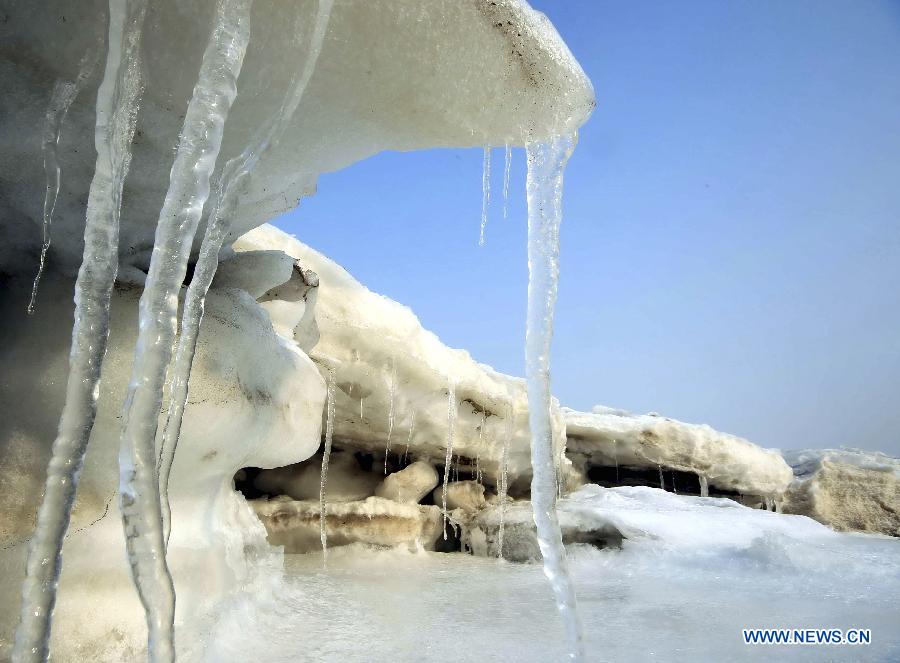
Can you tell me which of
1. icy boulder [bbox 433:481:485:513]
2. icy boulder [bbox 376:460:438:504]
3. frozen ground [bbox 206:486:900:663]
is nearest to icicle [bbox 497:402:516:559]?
icy boulder [bbox 433:481:485:513]

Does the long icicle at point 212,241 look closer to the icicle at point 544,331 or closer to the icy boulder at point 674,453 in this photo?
the icicle at point 544,331

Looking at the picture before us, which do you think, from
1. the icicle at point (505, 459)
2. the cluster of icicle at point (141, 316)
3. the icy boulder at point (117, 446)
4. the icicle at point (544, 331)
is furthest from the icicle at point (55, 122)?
the icicle at point (505, 459)

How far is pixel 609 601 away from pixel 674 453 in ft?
16.2

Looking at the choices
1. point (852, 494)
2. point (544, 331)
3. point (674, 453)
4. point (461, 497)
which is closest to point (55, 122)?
Answer: point (544, 331)

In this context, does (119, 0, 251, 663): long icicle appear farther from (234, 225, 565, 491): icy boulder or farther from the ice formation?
the ice formation

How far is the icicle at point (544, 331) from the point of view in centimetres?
184

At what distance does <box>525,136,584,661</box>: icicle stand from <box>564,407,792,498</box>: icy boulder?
221 inches

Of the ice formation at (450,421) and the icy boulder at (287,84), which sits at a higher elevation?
the icy boulder at (287,84)

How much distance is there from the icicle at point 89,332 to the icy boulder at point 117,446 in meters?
0.51

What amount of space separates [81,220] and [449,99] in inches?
53.8

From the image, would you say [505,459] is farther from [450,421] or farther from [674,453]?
[674,453]

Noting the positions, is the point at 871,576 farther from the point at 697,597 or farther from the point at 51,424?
the point at 51,424

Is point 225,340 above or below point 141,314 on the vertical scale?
above

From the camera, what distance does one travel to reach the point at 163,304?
1454 millimetres
